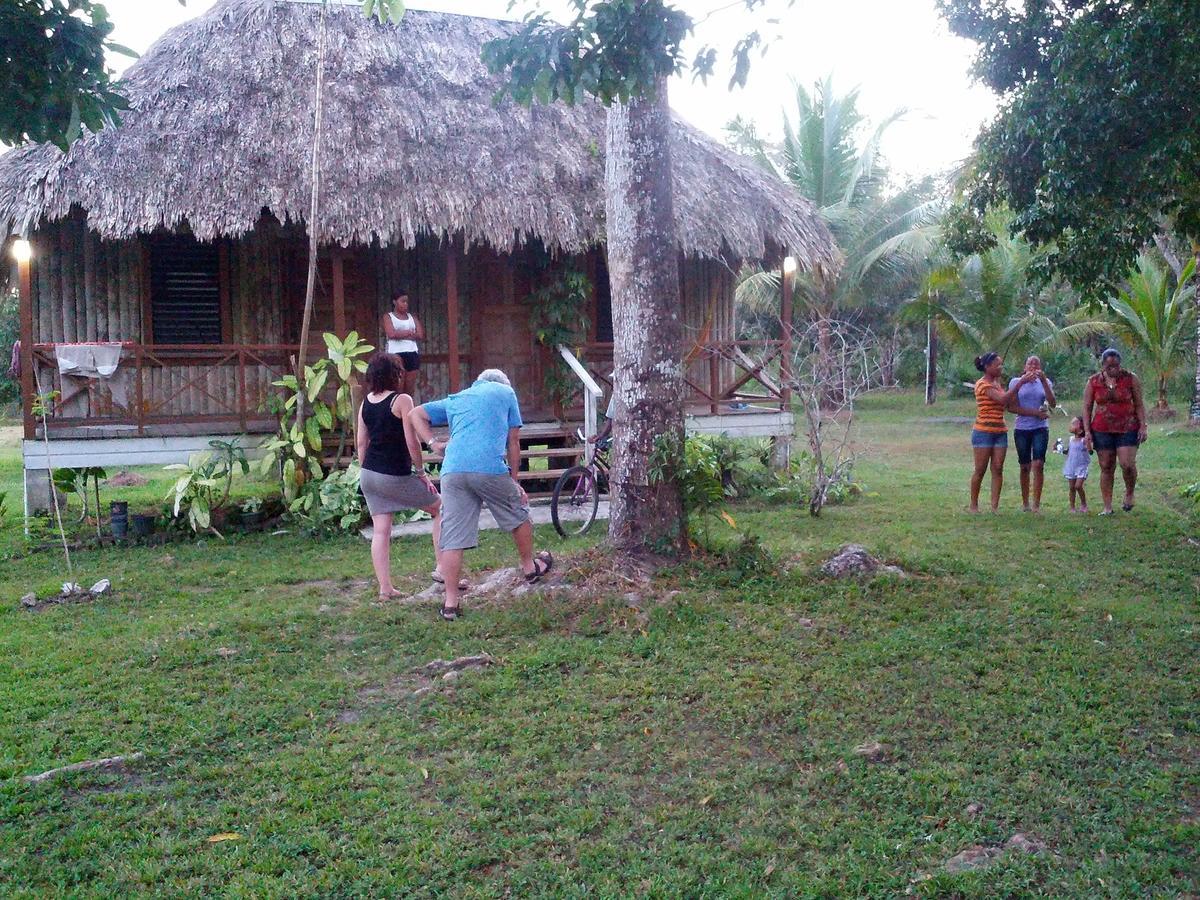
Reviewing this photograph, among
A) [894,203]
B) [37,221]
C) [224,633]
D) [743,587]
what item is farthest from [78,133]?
[894,203]

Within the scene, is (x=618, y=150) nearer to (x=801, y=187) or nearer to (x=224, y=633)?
(x=224, y=633)

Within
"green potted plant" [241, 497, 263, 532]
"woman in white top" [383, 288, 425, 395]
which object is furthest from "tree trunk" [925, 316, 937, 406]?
"green potted plant" [241, 497, 263, 532]

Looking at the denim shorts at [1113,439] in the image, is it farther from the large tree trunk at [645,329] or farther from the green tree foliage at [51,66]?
the green tree foliage at [51,66]

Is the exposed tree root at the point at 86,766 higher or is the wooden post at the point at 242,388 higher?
the wooden post at the point at 242,388

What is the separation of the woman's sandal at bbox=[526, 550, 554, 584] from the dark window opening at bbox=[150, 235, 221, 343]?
20.3 feet

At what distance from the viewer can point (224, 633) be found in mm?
6137

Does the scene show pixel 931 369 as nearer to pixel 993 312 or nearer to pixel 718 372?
pixel 993 312

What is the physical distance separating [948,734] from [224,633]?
391 centimetres

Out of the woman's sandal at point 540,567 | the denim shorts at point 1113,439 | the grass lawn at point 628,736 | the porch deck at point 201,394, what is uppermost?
the porch deck at point 201,394

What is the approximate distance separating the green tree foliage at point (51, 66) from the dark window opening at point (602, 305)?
9187 millimetres

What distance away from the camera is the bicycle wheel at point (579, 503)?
30.1 feet

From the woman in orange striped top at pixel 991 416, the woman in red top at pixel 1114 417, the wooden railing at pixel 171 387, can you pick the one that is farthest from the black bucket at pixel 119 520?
the woman in red top at pixel 1114 417

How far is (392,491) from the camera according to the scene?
6695 mm

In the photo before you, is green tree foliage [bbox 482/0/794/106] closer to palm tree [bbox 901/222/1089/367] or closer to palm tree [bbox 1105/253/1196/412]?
palm tree [bbox 1105/253/1196/412]
